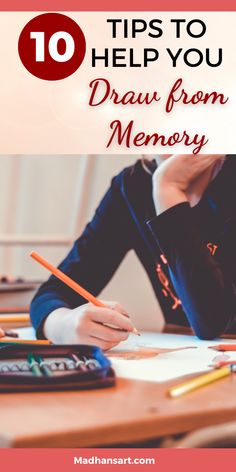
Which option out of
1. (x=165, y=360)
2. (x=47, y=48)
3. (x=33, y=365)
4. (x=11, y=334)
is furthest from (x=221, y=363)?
(x=47, y=48)

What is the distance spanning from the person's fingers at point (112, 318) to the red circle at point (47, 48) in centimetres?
29

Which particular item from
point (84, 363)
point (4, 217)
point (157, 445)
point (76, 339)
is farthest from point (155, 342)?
point (4, 217)

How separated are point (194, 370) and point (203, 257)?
250mm

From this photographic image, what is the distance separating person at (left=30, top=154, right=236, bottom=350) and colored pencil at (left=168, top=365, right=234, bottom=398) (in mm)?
145

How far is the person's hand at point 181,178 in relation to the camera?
895 mm

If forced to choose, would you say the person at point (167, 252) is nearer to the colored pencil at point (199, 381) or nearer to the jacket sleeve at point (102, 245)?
the jacket sleeve at point (102, 245)

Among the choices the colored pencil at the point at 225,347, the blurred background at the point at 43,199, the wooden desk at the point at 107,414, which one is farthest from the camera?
the blurred background at the point at 43,199

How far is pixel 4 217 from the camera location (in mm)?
2123

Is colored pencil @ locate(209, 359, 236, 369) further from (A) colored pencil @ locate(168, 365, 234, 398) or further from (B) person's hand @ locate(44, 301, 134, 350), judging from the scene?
(B) person's hand @ locate(44, 301, 134, 350)

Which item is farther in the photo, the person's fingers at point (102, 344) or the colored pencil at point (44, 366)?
the person's fingers at point (102, 344)

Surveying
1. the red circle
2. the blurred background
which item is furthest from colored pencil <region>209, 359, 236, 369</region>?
the blurred background

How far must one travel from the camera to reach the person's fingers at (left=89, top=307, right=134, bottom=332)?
2.41 ft

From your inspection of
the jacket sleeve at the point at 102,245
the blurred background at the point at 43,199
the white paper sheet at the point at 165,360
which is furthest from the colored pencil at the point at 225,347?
the blurred background at the point at 43,199
